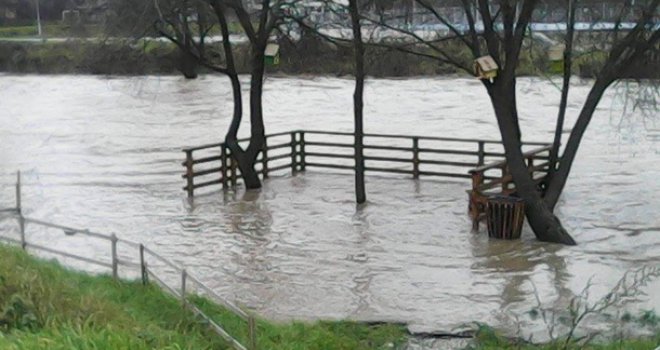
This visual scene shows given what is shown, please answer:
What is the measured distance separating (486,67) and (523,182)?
1927 mm

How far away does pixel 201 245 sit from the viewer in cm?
1686

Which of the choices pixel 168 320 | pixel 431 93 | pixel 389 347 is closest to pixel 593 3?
pixel 389 347

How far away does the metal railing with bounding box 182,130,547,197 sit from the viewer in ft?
74.1

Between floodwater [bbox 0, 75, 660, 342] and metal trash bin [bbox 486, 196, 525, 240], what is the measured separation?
27cm

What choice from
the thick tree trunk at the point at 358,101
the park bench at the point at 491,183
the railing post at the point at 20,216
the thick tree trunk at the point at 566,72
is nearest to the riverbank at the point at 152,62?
the thick tree trunk at the point at 358,101

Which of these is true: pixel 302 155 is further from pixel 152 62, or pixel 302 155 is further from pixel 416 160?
pixel 152 62

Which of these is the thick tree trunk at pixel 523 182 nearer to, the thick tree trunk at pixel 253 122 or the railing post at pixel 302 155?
the thick tree trunk at pixel 253 122

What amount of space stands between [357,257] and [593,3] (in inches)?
307

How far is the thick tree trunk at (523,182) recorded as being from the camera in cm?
1691

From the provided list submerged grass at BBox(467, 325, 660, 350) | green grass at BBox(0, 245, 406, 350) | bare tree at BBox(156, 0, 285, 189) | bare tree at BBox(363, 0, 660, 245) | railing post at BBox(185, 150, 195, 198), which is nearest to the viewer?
green grass at BBox(0, 245, 406, 350)

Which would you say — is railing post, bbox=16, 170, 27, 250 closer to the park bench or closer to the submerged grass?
the submerged grass

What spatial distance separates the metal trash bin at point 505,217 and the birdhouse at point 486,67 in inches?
76.7

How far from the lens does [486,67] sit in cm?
1702

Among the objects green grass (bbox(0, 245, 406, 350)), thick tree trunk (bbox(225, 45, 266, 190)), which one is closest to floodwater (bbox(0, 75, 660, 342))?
thick tree trunk (bbox(225, 45, 266, 190))
